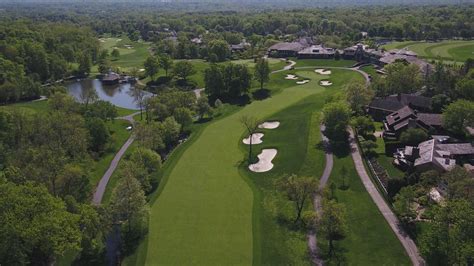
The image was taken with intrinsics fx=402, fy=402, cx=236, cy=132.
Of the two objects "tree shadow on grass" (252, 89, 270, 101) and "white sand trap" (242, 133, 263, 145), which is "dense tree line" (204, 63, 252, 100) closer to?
"tree shadow on grass" (252, 89, 270, 101)

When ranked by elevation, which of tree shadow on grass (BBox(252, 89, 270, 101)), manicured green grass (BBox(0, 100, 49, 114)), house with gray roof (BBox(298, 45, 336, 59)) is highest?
house with gray roof (BBox(298, 45, 336, 59))

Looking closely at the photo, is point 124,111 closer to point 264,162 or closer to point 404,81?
point 264,162

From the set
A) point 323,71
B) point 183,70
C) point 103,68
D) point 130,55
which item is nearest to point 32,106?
point 183,70

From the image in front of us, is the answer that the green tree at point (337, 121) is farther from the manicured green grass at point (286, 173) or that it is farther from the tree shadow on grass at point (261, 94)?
the tree shadow on grass at point (261, 94)

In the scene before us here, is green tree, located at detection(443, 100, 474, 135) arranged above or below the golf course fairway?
above

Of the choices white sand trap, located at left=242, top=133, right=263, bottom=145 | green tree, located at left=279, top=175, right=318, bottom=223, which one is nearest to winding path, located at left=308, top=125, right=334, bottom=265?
green tree, located at left=279, top=175, right=318, bottom=223
